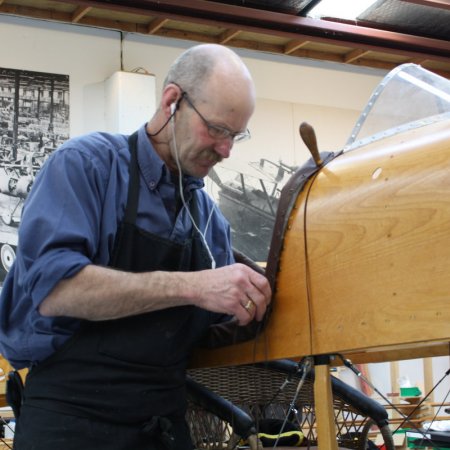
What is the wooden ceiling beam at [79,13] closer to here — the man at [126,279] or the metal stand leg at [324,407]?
the man at [126,279]

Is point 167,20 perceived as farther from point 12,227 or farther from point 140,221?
point 140,221

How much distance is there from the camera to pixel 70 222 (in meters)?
1.78

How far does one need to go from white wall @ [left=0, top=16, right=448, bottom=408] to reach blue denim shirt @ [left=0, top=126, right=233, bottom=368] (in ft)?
19.2

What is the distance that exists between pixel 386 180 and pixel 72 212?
69 cm

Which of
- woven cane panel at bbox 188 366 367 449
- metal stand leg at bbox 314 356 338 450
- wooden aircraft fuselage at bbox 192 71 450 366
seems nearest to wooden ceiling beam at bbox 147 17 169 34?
woven cane panel at bbox 188 366 367 449

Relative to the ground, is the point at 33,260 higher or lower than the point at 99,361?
higher

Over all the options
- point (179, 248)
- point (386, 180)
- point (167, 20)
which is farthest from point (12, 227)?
point (386, 180)

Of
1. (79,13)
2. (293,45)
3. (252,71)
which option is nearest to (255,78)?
(252,71)

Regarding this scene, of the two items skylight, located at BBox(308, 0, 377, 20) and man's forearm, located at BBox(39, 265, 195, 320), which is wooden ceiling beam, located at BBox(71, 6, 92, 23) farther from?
man's forearm, located at BBox(39, 265, 195, 320)

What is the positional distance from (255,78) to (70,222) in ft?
24.4

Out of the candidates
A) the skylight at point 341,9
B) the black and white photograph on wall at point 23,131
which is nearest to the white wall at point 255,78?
the black and white photograph on wall at point 23,131

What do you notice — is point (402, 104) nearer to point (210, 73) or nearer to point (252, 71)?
point (210, 73)

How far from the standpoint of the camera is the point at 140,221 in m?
1.98

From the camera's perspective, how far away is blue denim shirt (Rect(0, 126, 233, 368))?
1.75 meters
